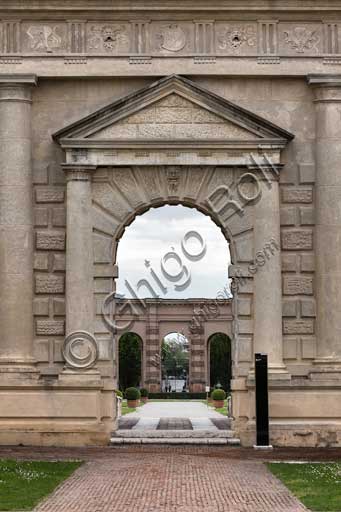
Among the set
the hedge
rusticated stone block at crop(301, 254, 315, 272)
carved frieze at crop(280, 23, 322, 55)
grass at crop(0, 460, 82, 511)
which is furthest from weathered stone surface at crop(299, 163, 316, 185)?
the hedge

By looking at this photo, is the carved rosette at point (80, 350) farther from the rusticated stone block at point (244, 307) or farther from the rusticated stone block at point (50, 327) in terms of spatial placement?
the rusticated stone block at point (244, 307)

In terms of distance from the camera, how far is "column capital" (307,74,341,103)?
2725cm

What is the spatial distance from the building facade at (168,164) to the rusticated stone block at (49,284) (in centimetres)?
4

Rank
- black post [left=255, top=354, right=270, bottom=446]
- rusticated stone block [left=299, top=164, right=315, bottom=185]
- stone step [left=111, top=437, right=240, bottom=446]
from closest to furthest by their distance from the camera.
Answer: black post [left=255, top=354, right=270, bottom=446] < stone step [left=111, top=437, right=240, bottom=446] < rusticated stone block [left=299, top=164, right=315, bottom=185]

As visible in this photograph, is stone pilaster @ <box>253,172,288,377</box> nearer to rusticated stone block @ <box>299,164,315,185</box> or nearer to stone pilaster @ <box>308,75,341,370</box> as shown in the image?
rusticated stone block @ <box>299,164,315,185</box>

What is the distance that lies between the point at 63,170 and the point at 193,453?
8.22 meters

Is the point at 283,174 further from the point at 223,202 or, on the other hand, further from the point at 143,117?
the point at 143,117

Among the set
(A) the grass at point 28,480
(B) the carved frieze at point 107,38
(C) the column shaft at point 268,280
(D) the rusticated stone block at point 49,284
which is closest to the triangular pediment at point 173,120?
(B) the carved frieze at point 107,38

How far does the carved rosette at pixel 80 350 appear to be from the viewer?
1052 inches

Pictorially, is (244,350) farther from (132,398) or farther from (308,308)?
(132,398)

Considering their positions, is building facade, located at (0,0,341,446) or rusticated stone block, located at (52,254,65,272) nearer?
building facade, located at (0,0,341,446)

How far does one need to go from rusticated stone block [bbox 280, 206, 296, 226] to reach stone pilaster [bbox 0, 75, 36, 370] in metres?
6.68

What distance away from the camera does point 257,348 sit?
88.0 feet

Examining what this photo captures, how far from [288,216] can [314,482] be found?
1007cm
